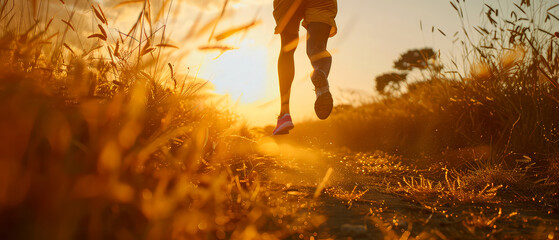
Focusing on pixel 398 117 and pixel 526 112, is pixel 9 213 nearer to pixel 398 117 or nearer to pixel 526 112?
pixel 526 112

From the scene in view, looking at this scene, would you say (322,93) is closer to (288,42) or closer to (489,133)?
(288,42)

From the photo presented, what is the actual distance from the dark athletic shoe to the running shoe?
0.25m

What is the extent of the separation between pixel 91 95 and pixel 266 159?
146cm

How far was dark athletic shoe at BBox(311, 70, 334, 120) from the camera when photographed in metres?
2.63

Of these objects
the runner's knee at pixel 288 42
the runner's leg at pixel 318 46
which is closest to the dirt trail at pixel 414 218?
the runner's leg at pixel 318 46

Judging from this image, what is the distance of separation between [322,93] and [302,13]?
0.68 meters

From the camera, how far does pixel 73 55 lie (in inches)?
73.4

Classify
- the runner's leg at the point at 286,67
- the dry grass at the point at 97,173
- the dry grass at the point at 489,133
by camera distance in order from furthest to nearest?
the runner's leg at the point at 286,67 < the dry grass at the point at 489,133 < the dry grass at the point at 97,173

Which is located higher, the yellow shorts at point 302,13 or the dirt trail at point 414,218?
the yellow shorts at point 302,13

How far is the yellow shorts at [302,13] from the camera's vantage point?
267cm

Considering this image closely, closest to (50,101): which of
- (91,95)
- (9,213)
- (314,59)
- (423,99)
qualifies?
(91,95)

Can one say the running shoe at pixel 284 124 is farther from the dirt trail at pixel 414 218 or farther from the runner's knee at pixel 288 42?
the dirt trail at pixel 414 218

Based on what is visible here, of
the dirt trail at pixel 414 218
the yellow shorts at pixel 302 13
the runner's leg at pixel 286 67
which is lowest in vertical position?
the dirt trail at pixel 414 218

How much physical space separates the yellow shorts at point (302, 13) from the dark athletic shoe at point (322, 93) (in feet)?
1.35
